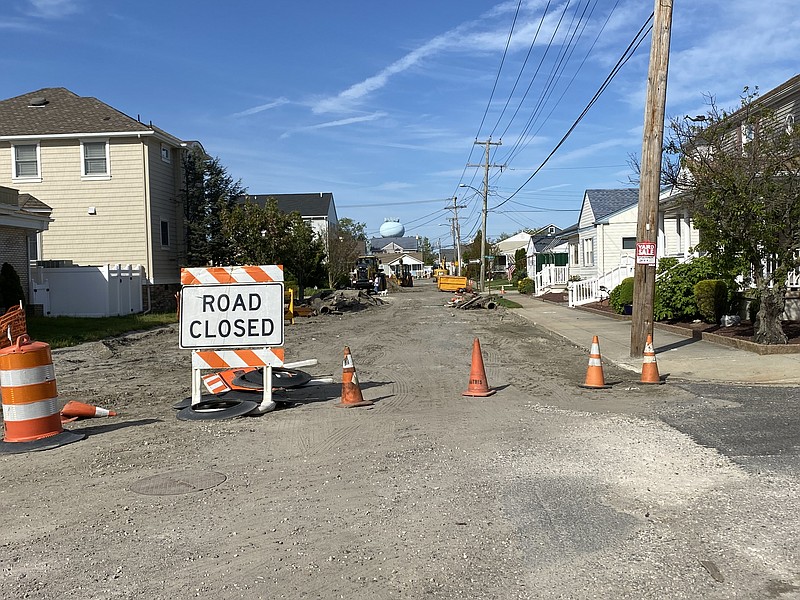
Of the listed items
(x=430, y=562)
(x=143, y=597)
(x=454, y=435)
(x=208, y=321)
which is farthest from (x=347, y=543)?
(x=208, y=321)

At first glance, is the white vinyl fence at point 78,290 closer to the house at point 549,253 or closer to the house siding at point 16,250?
the house siding at point 16,250

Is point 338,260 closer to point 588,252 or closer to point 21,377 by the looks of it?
point 588,252

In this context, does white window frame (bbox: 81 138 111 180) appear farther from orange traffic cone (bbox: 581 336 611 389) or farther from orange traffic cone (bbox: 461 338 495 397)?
orange traffic cone (bbox: 581 336 611 389)

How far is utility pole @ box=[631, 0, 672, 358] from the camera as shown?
13594 millimetres

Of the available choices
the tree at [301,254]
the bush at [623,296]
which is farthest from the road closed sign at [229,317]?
the tree at [301,254]

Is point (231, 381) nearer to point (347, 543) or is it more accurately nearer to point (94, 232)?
point (347, 543)

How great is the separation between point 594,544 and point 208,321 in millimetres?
6138

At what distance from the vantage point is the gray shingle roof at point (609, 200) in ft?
132

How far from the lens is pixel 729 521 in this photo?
5.29 meters

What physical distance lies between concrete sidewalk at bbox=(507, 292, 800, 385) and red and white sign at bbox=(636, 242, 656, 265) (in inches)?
73.0

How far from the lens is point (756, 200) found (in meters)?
13.5

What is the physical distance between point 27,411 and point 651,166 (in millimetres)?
10970

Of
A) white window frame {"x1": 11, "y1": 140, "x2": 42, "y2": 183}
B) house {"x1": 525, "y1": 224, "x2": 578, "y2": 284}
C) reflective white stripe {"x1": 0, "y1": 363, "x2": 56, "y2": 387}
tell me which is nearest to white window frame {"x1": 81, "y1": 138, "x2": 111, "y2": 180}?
white window frame {"x1": 11, "y1": 140, "x2": 42, "y2": 183}

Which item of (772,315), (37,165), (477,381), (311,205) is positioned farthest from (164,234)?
(311,205)
